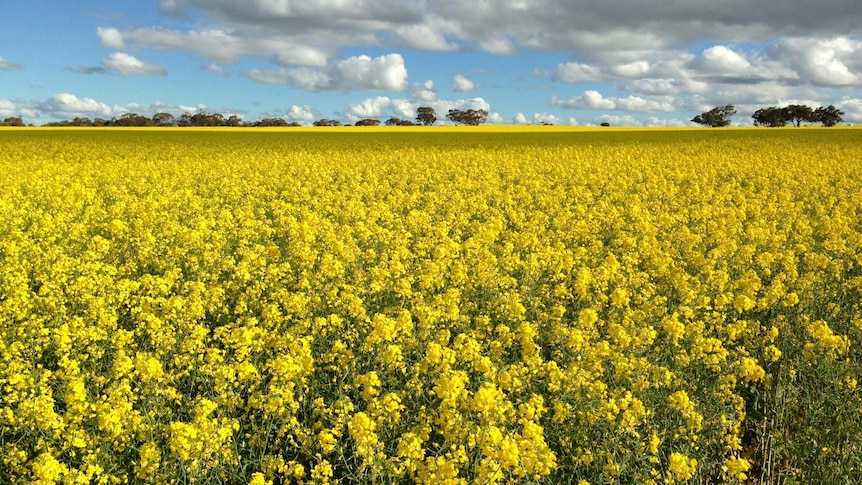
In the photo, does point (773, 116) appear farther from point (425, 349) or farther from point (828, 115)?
point (425, 349)

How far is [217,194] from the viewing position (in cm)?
1456

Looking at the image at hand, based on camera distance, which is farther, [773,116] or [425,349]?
[773,116]

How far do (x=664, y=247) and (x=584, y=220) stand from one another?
6.65 feet

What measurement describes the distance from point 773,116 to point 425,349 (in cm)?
9722

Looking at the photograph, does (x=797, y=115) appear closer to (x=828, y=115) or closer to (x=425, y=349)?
(x=828, y=115)

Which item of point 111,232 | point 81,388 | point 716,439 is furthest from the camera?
point 111,232

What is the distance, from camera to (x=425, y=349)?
575cm

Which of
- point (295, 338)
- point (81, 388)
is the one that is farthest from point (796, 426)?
point (81, 388)

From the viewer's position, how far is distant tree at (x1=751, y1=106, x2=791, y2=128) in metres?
85.7

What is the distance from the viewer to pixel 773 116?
284 feet

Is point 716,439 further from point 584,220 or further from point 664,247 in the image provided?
point 584,220

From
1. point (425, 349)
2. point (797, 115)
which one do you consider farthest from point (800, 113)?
point (425, 349)

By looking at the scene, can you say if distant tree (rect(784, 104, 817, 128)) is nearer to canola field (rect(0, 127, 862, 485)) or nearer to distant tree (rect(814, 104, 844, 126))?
distant tree (rect(814, 104, 844, 126))

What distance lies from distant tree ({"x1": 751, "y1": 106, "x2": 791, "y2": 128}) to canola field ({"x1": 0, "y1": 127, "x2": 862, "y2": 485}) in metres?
84.9
